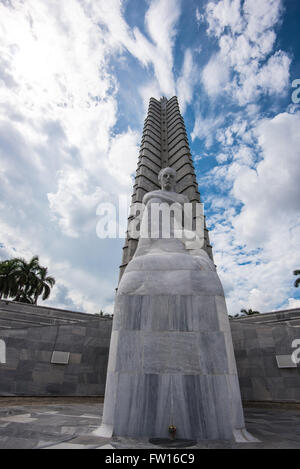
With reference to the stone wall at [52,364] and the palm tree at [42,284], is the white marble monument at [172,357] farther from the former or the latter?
the palm tree at [42,284]

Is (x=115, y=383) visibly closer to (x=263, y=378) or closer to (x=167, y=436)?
(x=167, y=436)

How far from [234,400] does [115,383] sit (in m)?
1.94

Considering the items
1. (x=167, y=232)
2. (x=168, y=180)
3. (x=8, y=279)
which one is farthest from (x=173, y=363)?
(x=8, y=279)

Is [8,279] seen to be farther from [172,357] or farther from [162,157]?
[172,357]

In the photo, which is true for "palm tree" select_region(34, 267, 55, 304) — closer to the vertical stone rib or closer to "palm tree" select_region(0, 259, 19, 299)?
"palm tree" select_region(0, 259, 19, 299)

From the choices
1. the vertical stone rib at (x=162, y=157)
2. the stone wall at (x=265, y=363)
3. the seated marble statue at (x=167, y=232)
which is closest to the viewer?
the seated marble statue at (x=167, y=232)

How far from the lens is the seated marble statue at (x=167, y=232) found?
216 inches

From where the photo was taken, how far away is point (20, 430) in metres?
3.29

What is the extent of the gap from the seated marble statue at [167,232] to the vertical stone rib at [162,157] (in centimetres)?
901

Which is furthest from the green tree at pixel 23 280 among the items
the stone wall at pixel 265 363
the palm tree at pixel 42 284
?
the stone wall at pixel 265 363

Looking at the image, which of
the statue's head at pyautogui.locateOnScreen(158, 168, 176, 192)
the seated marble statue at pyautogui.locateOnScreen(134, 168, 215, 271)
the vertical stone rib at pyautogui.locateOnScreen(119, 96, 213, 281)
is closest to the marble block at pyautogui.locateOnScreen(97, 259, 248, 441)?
the seated marble statue at pyautogui.locateOnScreen(134, 168, 215, 271)

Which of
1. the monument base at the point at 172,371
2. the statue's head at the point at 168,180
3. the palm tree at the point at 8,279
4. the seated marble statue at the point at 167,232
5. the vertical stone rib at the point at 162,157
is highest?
the vertical stone rib at the point at 162,157

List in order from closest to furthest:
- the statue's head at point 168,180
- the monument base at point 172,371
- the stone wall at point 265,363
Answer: the monument base at point 172,371 → the statue's head at point 168,180 → the stone wall at point 265,363
